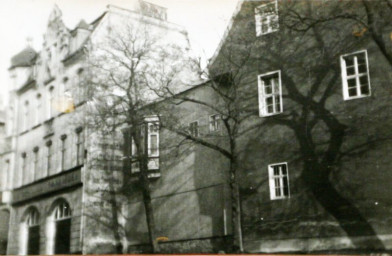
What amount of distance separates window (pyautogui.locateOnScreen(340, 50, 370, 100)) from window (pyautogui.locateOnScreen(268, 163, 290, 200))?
7.59 feet

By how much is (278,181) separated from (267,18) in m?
3.80

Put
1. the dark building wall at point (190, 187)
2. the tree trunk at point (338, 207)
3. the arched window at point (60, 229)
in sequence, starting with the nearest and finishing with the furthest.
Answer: the tree trunk at point (338, 207) < the dark building wall at point (190, 187) < the arched window at point (60, 229)

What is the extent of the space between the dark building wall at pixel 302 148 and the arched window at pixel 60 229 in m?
7.32

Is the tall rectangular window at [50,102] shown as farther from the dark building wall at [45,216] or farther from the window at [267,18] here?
the window at [267,18]

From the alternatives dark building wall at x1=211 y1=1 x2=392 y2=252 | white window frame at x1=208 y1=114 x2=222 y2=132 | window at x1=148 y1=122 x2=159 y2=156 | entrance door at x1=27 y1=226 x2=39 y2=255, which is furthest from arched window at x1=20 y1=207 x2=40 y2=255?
dark building wall at x1=211 y1=1 x2=392 y2=252

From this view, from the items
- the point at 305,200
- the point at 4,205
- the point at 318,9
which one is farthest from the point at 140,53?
the point at 4,205

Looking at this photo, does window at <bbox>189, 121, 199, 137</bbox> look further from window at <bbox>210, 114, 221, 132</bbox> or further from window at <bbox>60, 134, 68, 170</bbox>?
window at <bbox>60, 134, 68, 170</bbox>

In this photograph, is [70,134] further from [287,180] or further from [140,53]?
[287,180]

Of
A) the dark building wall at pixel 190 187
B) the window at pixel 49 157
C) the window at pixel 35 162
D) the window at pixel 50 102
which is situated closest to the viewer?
the dark building wall at pixel 190 187

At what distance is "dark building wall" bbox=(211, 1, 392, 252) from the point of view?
9.88 m

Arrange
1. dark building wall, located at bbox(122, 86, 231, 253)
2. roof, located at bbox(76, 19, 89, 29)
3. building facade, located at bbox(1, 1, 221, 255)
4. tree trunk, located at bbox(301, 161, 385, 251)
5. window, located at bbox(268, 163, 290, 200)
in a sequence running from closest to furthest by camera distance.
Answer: tree trunk, located at bbox(301, 161, 385, 251)
window, located at bbox(268, 163, 290, 200)
dark building wall, located at bbox(122, 86, 231, 253)
roof, located at bbox(76, 19, 89, 29)
building facade, located at bbox(1, 1, 221, 255)

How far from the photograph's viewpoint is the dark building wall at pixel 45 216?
16.5 metres

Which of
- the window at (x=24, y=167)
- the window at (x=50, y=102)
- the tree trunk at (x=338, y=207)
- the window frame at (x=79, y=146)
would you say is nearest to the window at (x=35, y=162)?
the window at (x=24, y=167)

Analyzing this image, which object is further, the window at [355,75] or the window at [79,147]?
the window at [79,147]
